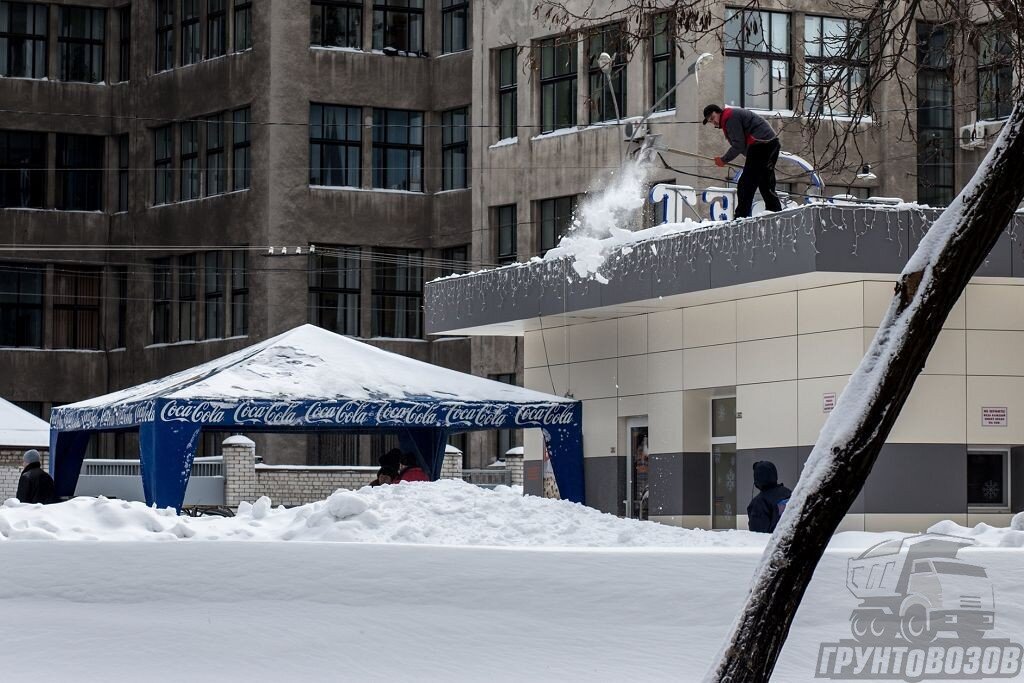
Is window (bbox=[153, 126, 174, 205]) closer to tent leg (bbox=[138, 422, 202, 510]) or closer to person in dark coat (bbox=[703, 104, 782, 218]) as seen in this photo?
tent leg (bbox=[138, 422, 202, 510])

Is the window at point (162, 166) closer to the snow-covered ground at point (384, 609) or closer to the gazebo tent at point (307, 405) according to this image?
the gazebo tent at point (307, 405)

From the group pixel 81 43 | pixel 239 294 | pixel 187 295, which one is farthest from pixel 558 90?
pixel 81 43

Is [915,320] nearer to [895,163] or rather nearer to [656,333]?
[656,333]

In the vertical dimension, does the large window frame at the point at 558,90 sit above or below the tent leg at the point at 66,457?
above

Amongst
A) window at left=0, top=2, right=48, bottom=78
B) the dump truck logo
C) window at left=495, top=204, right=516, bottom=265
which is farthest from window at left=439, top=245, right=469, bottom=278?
the dump truck logo

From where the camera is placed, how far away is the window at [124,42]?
52125 millimetres

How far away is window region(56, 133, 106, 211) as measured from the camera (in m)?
51.6

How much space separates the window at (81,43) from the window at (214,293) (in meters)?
7.46

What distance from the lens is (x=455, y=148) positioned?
1932 inches

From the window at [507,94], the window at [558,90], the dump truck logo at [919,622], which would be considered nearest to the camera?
the dump truck logo at [919,622]

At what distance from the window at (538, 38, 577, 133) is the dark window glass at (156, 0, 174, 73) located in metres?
13.5

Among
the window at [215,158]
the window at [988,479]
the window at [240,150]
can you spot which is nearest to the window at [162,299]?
the window at [215,158]

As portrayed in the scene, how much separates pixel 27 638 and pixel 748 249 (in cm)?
1257

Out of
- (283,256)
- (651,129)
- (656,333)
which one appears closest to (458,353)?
(283,256)
